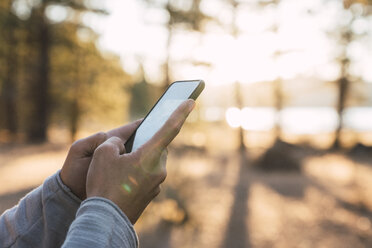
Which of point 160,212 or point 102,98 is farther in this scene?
point 102,98

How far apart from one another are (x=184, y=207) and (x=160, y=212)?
45 centimetres

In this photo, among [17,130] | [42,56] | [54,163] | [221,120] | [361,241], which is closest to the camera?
[361,241]

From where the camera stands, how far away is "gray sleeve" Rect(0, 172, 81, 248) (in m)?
1.16

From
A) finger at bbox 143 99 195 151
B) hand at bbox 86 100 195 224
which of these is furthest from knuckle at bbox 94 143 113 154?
finger at bbox 143 99 195 151

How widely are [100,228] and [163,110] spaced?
675 millimetres

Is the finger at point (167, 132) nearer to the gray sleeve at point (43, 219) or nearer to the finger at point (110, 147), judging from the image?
the finger at point (110, 147)

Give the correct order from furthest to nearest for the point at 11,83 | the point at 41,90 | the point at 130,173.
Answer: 1. the point at 11,83
2. the point at 41,90
3. the point at 130,173

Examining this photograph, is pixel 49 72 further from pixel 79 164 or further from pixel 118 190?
pixel 118 190

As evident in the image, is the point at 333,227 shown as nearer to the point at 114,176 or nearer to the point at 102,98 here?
the point at 114,176

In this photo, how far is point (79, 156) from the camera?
131 cm

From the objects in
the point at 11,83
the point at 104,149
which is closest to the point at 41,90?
the point at 11,83

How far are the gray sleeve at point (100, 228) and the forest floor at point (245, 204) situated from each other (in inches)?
177

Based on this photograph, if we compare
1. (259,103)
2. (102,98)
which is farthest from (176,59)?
(102,98)

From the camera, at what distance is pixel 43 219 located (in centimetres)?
119
